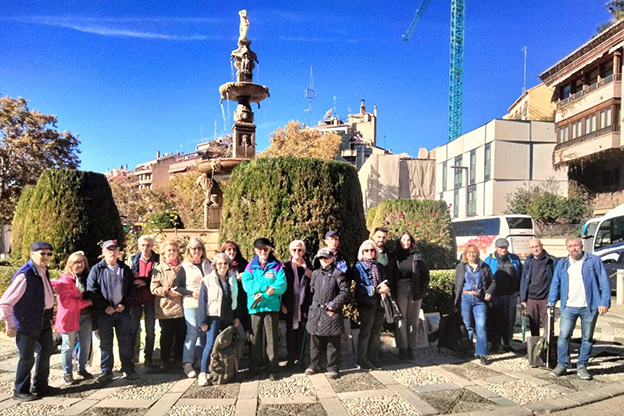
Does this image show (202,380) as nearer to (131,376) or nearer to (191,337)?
(191,337)

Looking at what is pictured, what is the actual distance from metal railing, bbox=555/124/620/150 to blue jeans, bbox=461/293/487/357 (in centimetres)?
2368

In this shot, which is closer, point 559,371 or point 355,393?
point 355,393

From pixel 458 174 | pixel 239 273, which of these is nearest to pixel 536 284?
pixel 239 273

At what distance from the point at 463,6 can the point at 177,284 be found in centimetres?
7624

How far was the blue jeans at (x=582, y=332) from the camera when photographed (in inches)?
201

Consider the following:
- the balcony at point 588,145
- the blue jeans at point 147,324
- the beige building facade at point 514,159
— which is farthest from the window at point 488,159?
the blue jeans at point 147,324

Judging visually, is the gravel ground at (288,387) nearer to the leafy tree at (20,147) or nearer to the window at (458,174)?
the leafy tree at (20,147)

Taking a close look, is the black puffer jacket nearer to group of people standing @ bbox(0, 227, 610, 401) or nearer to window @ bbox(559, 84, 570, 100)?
group of people standing @ bbox(0, 227, 610, 401)

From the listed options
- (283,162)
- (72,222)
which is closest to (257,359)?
(283,162)

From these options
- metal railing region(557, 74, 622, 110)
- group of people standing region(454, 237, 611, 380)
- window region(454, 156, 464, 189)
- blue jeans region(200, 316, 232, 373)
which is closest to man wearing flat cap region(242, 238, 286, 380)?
blue jeans region(200, 316, 232, 373)

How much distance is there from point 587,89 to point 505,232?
12865mm

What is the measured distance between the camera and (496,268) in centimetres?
625

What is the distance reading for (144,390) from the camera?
4.63 meters

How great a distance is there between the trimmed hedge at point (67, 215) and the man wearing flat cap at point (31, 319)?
4229mm
